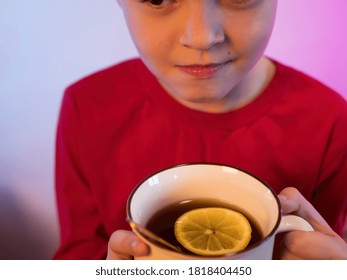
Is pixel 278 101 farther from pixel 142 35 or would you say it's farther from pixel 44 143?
pixel 44 143

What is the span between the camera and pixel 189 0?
1.87 feet

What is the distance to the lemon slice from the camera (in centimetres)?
49

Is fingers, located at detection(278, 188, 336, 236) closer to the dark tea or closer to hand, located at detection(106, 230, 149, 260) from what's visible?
the dark tea

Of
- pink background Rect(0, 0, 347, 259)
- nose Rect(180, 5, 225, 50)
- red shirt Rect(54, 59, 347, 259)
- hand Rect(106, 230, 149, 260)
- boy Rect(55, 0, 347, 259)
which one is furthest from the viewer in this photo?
pink background Rect(0, 0, 347, 259)

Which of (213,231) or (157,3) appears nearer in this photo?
(213,231)

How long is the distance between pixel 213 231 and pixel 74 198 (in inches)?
19.8

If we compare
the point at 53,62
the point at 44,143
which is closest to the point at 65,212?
the point at 44,143

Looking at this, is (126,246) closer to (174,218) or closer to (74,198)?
(174,218)

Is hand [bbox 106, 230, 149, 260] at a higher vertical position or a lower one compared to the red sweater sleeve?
higher

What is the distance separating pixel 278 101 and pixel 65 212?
0.51 m

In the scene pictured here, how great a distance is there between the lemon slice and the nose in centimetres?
22

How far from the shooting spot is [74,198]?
939mm

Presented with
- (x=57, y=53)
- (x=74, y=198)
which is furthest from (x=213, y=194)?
(x=57, y=53)

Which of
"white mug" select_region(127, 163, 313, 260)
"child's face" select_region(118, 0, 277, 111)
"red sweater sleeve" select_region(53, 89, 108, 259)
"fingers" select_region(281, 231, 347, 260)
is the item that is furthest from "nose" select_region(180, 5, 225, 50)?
"red sweater sleeve" select_region(53, 89, 108, 259)
